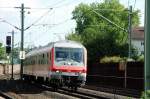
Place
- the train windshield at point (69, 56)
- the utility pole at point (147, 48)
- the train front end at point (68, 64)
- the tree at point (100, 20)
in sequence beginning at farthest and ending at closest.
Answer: the tree at point (100, 20)
the train windshield at point (69, 56)
the train front end at point (68, 64)
the utility pole at point (147, 48)

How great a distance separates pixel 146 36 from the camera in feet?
19.5

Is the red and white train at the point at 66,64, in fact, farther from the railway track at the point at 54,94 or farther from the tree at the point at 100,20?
the tree at the point at 100,20

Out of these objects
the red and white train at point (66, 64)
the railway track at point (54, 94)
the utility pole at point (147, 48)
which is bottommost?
the railway track at point (54, 94)

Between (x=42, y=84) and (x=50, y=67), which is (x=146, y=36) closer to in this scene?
(x=50, y=67)

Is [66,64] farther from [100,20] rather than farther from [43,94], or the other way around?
[100,20]

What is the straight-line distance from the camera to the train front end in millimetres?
30844

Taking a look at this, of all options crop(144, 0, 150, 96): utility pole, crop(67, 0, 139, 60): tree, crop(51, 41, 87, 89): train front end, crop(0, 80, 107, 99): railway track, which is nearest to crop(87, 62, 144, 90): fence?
crop(51, 41, 87, 89): train front end

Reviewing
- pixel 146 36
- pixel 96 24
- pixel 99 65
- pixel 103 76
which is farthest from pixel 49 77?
pixel 96 24

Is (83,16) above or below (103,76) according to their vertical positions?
above

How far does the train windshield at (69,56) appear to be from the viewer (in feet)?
102

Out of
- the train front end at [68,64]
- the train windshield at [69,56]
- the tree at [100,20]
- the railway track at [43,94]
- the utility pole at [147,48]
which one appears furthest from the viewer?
the tree at [100,20]

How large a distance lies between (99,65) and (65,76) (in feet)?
61.2

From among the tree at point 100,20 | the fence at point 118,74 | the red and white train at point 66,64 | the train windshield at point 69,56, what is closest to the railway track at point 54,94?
the red and white train at point 66,64

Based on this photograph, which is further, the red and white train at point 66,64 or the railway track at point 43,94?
the red and white train at point 66,64
